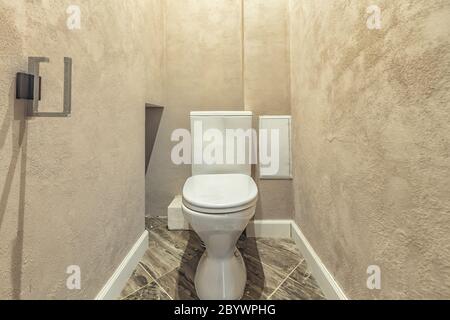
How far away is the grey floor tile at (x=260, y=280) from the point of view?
95cm

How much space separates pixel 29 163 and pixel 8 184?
0.07 meters

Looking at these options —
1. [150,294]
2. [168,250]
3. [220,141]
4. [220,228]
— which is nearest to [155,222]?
[168,250]

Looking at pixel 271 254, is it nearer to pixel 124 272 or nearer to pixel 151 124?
pixel 124 272

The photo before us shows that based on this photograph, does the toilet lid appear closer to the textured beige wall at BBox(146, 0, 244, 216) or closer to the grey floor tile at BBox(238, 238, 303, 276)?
the grey floor tile at BBox(238, 238, 303, 276)

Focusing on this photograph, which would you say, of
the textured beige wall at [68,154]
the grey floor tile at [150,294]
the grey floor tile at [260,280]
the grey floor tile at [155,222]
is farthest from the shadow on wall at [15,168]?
the grey floor tile at [155,222]

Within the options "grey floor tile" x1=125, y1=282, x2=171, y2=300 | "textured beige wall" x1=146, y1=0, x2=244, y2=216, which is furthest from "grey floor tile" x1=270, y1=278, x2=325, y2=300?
"textured beige wall" x1=146, y1=0, x2=244, y2=216

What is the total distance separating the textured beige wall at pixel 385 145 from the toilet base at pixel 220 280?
0.43m

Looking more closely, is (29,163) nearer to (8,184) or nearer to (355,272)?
(8,184)

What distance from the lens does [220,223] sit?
2.67ft

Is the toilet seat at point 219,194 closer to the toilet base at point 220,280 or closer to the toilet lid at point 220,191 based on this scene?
the toilet lid at point 220,191

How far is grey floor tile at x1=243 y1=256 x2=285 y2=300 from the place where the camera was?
3.12ft

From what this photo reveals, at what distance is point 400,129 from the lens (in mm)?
540

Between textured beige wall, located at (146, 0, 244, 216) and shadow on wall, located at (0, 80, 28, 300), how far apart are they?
1.18 meters
